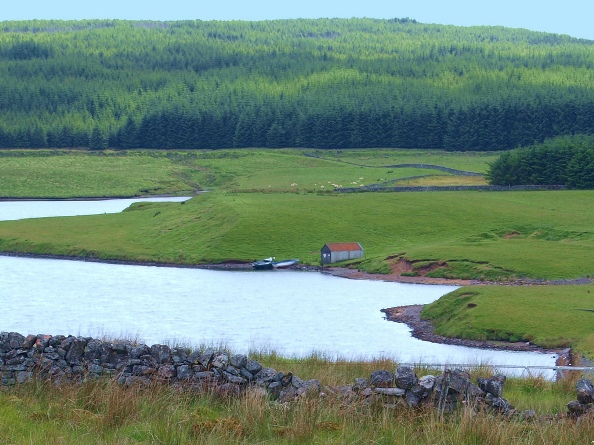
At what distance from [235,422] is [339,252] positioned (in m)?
76.0

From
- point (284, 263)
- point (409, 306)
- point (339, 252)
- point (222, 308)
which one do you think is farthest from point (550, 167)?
point (222, 308)

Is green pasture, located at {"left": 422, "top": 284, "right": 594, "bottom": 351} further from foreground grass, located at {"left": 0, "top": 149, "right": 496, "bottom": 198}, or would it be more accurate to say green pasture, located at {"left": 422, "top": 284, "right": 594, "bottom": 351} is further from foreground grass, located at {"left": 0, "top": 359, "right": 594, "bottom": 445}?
foreground grass, located at {"left": 0, "top": 149, "right": 496, "bottom": 198}

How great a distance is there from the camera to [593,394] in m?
18.6

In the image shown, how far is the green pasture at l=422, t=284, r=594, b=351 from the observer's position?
170 ft

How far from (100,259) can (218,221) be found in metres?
13.8

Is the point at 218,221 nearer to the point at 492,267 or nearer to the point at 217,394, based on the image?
the point at 492,267

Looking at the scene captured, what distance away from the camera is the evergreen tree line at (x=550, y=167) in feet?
420

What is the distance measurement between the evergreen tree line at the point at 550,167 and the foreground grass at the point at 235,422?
113 m

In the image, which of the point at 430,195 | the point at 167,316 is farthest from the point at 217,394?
the point at 430,195

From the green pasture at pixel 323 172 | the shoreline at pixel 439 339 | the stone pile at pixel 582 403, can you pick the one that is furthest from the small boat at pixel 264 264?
the stone pile at pixel 582 403

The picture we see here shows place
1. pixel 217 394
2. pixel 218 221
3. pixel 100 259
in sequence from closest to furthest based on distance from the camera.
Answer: pixel 217 394 → pixel 100 259 → pixel 218 221

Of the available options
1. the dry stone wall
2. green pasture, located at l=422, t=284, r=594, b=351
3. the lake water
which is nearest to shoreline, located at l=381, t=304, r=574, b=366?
green pasture, located at l=422, t=284, r=594, b=351

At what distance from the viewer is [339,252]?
9388cm

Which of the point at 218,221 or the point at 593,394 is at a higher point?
the point at 593,394
